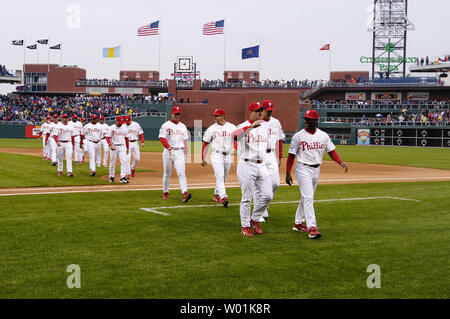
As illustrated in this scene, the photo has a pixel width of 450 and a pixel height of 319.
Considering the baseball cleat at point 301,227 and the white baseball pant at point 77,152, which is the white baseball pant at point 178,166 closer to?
the baseball cleat at point 301,227

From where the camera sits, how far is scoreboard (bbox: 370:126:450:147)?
50000 millimetres

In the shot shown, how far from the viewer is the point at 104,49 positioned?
65.8 metres

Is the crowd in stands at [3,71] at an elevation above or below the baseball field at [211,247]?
above

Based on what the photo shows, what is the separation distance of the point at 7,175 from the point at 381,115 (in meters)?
56.1

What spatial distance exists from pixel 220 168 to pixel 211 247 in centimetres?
450

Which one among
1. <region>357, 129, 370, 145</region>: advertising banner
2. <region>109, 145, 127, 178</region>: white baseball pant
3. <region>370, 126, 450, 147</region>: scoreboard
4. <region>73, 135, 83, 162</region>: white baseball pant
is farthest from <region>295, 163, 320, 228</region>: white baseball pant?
<region>357, 129, 370, 145</region>: advertising banner

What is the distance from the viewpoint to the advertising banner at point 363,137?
55.4m

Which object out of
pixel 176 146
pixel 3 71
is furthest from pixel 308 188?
pixel 3 71

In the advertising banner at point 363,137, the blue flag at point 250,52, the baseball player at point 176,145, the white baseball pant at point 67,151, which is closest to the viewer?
the baseball player at point 176,145

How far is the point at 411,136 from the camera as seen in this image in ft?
170

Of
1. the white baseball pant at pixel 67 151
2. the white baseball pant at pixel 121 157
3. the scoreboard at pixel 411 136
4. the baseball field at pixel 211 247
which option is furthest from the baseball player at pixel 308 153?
the scoreboard at pixel 411 136

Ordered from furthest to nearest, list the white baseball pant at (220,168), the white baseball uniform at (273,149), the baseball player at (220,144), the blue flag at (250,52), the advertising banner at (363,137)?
the blue flag at (250,52), the advertising banner at (363,137), the baseball player at (220,144), the white baseball pant at (220,168), the white baseball uniform at (273,149)

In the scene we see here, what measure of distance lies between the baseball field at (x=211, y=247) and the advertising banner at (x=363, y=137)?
4342 cm

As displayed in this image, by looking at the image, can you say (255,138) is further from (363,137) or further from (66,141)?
(363,137)
